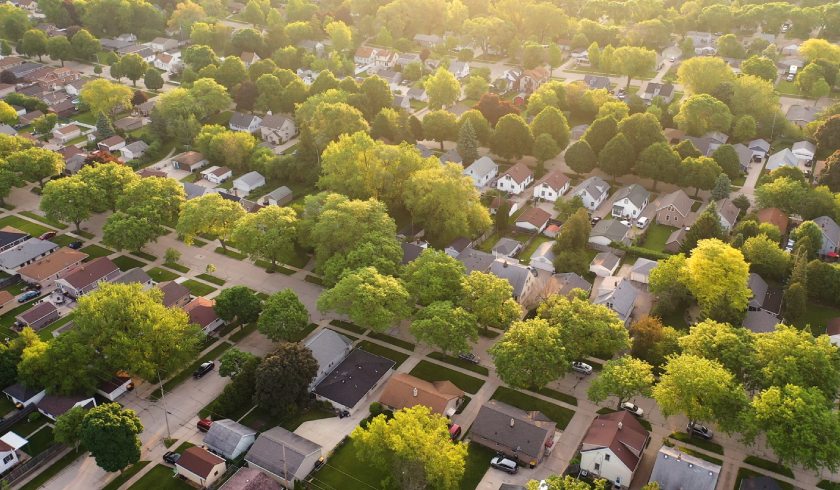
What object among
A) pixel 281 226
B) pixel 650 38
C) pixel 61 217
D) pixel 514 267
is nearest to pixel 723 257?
pixel 514 267

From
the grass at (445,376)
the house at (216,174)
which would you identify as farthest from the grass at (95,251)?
the grass at (445,376)

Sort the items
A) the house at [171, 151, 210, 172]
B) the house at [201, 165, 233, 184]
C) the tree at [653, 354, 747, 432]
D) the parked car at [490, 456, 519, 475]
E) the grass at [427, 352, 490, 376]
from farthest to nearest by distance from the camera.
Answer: the house at [171, 151, 210, 172], the house at [201, 165, 233, 184], the grass at [427, 352, 490, 376], the parked car at [490, 456, 519, 475], the tree at [653, 354, 747, 432]

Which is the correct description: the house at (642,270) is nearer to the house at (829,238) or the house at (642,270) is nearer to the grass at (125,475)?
the house at (829,238)

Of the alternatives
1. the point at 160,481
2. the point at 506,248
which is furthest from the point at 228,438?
the point at 506,248

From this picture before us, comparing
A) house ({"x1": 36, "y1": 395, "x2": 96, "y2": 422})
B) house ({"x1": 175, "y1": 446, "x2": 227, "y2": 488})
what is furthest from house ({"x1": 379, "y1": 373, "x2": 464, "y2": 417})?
house ({"x1": 36, "y1": 395, "x2": 96, "y2": 422})

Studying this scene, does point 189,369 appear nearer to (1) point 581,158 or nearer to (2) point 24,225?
(2) point 24,225

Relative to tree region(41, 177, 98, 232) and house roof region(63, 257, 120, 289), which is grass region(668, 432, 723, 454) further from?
tree region(41, 177, 98, 232)

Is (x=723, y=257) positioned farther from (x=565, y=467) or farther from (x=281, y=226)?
(x=281, y=226)
